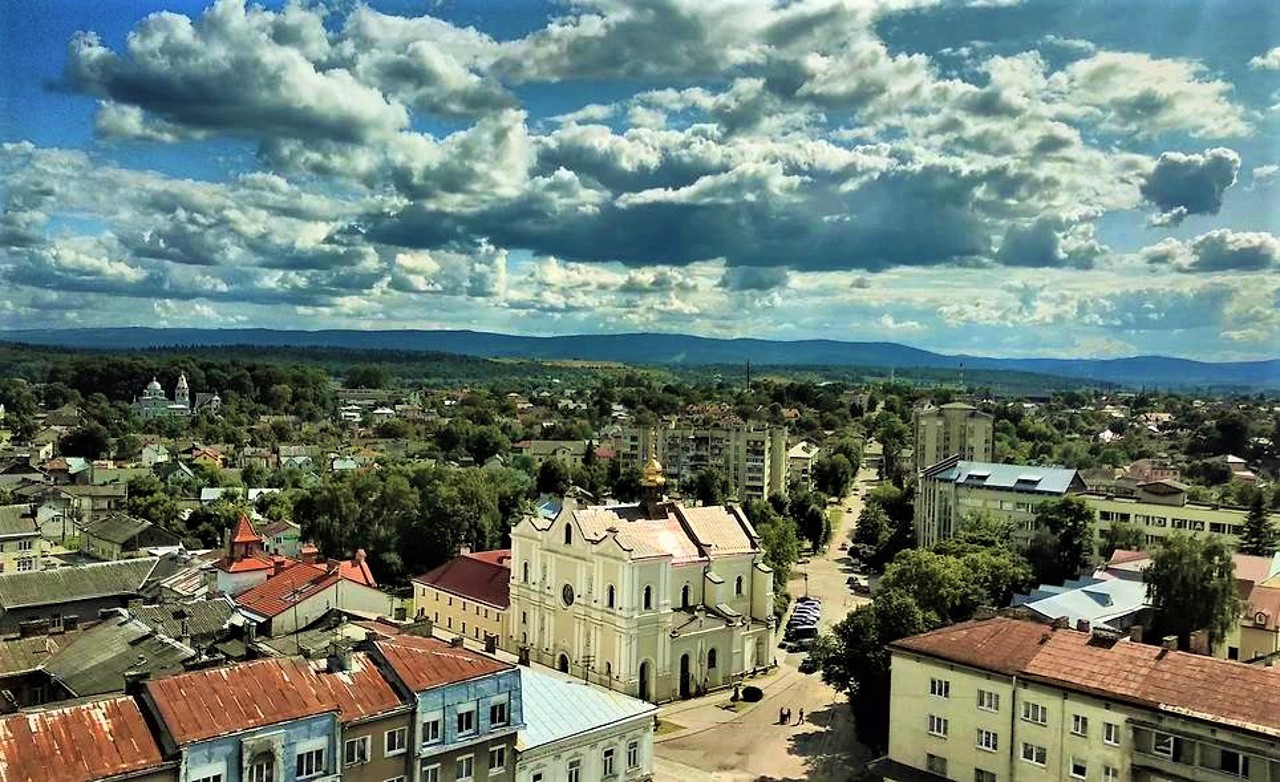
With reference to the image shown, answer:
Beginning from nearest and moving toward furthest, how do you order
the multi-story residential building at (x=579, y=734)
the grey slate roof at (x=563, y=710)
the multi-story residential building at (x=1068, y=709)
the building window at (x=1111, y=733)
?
the multi-story residential building at (x=1068, y=709) → the building window at (x=1111, y=733) → the multi-story residential building at (x=579, y=734) → the grey slate roof at (x=563, y=710)

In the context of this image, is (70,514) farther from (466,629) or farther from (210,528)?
(466,629)

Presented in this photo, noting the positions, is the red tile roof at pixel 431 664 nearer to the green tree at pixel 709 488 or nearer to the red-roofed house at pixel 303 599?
the red-roofed house at pixel 303 599

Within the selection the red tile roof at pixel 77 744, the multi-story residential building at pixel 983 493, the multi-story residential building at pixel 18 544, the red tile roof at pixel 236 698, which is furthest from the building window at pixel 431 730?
the multi-story residential building at pixel 983 493

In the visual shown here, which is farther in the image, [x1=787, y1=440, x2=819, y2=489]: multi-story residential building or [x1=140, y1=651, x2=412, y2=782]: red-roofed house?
[x1=787, y1=440, x2=819, y2=489]: multi-story residential building

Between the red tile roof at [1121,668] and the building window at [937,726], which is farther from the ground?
the red tile roof at [1121,668]

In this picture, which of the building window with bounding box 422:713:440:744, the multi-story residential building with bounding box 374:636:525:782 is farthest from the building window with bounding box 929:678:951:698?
the building window with bounding box 422:713:440:744

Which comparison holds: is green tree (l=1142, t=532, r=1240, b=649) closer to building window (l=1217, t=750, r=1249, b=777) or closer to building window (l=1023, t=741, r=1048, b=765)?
building window (l=1023, t=741, r=1048, b=765)

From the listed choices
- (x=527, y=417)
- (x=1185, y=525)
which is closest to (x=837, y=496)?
(x=1185, y=525)
